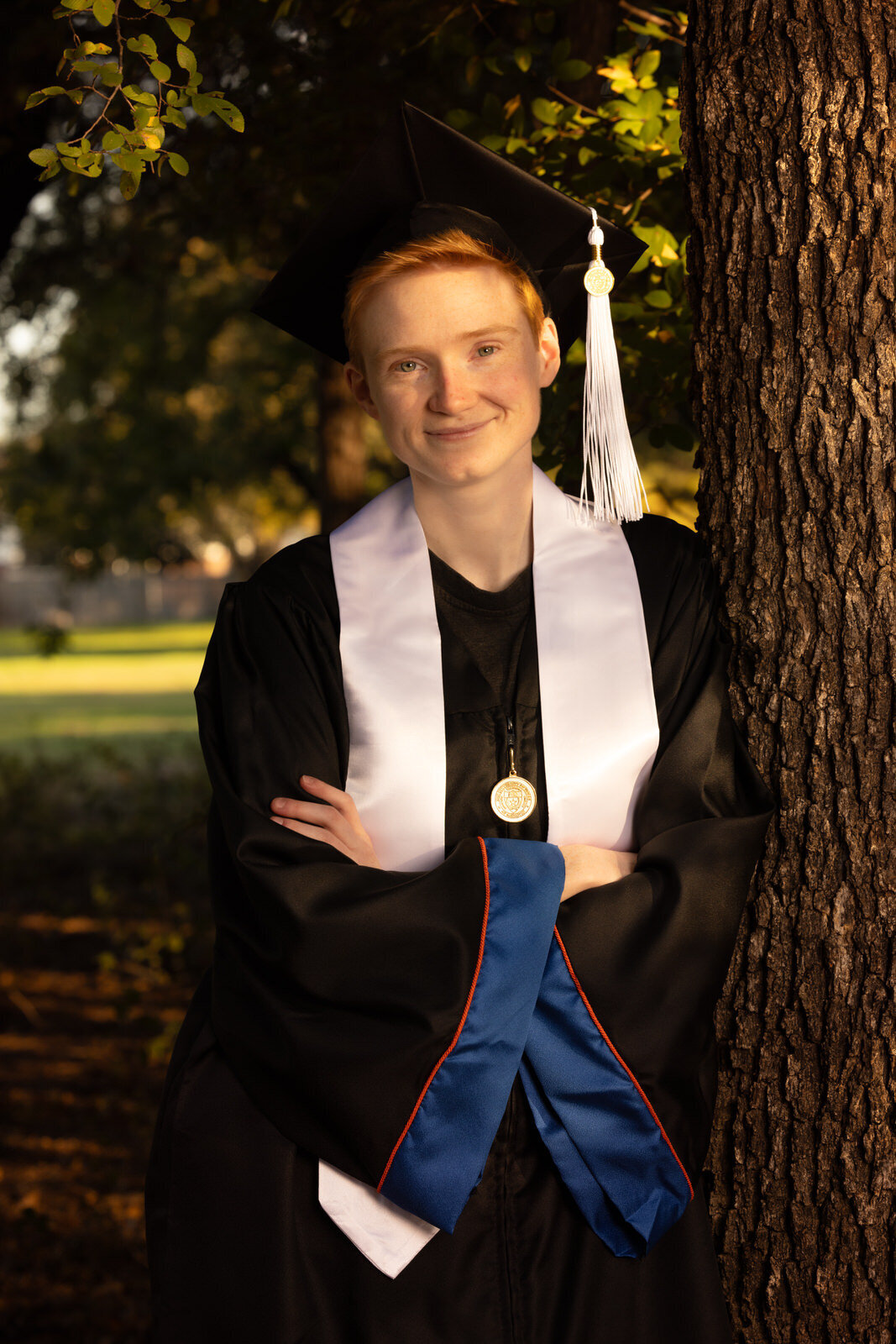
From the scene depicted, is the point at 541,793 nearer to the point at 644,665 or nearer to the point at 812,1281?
the point at 644,665

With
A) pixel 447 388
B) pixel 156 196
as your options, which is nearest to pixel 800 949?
pixel 447 388

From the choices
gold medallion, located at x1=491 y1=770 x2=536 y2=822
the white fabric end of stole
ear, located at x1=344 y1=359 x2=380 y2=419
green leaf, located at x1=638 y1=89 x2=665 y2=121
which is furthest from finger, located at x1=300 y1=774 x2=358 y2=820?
green leaf, located at x1=638 y1=89 x2=665 y2=121

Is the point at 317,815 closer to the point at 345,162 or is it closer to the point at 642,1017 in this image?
the point at 642,1017

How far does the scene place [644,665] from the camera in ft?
6.07

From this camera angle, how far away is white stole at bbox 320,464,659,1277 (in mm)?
1782

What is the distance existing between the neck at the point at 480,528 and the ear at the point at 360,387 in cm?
15

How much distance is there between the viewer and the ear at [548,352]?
6.48 ft

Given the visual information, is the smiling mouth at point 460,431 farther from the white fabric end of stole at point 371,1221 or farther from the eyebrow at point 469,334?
the white fabric end of stole at point 371,1221

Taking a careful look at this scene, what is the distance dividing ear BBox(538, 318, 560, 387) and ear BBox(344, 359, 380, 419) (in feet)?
0.94

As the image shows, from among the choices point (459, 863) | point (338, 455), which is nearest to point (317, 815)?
point (459, 863)

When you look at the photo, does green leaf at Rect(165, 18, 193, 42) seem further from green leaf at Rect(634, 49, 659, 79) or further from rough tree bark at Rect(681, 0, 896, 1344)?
green leaf at Rect(634, 49, 659, 79)

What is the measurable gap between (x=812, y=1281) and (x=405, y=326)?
65.3 inches

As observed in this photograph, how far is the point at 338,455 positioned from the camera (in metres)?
6.51

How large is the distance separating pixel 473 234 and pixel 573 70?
0.86 m
